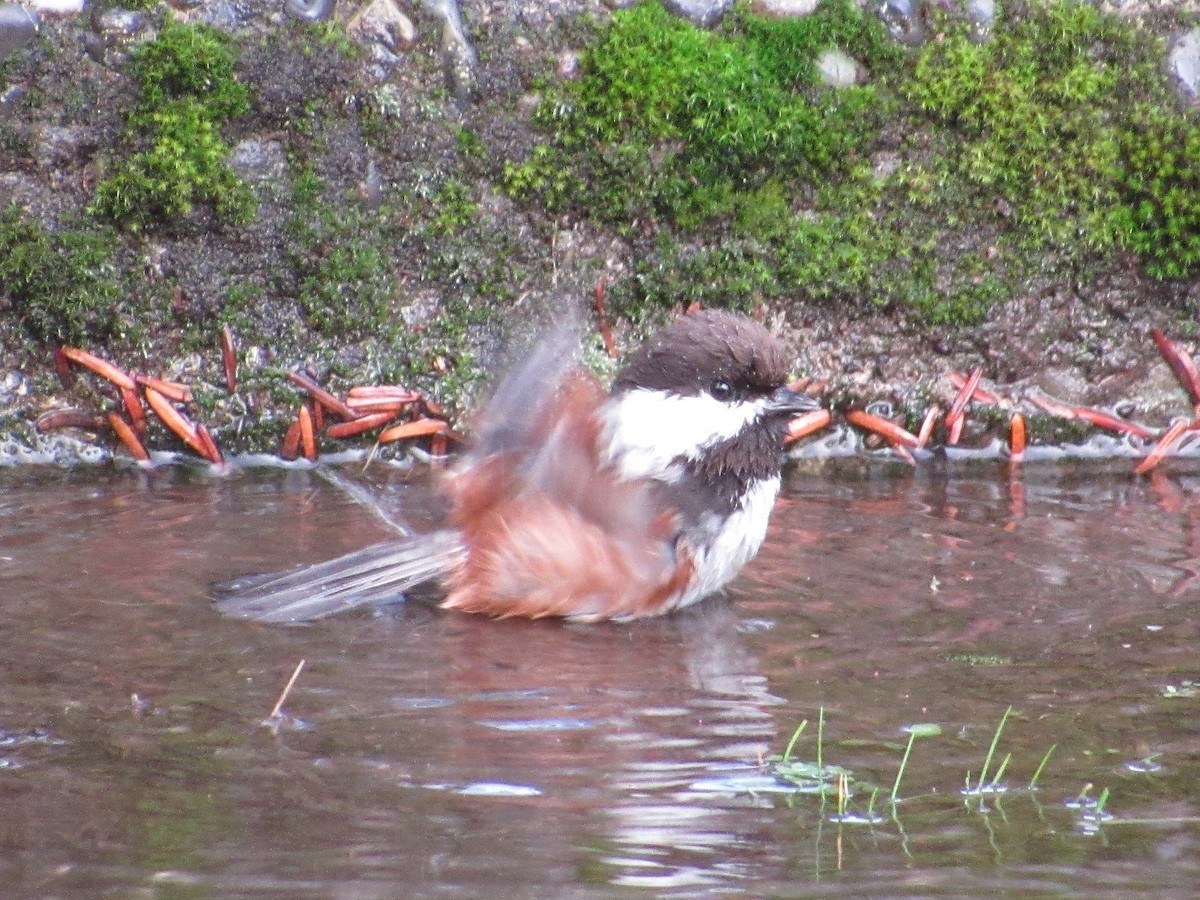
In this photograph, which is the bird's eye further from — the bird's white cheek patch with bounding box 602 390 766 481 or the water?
the water

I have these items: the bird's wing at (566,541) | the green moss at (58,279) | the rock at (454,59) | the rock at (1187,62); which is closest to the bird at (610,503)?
the bird's wing at (566,541)

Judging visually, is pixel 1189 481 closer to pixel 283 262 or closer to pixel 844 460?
pixel 844 460

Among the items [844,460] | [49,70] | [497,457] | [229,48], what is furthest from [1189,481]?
[49,70]

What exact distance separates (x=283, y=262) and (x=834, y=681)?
10.7ft

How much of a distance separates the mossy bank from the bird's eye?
1667 mm

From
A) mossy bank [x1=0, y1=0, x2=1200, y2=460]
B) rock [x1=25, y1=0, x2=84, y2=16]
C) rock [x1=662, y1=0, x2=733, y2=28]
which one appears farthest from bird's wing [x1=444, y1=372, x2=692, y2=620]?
rock [x1=25, y1=0, x2=84, y2=16]

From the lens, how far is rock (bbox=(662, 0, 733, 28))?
6285mm

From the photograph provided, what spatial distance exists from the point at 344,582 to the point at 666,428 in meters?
1.07

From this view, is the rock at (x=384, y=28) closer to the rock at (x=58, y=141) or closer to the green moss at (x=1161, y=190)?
the rock at (x=58, y=141)

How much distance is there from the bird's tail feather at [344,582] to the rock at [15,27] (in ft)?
8.71

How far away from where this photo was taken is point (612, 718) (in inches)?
142

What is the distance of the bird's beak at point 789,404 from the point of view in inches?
186

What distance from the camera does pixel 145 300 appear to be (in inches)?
242

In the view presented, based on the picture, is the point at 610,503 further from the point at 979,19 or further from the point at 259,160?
the point at 979,19
